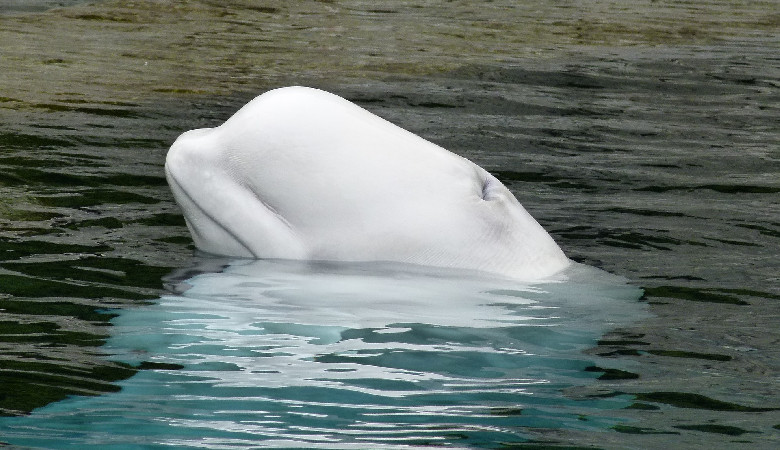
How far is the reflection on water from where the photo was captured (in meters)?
2.95

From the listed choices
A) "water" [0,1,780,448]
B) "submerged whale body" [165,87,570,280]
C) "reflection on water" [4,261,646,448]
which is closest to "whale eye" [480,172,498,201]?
"submerged whale body" [165,87,570,280]

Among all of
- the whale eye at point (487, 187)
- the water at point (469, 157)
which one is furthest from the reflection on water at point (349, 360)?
the whale eye at point (487, 187)

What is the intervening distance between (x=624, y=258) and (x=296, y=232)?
58.9 inches

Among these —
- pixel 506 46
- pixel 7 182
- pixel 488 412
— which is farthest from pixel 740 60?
pixel 488 412

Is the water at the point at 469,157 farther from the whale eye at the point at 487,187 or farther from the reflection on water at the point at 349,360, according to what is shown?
the whale eye at the point at 487,187

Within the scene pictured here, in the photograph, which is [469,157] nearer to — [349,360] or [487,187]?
[487,187]

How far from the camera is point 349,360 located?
3.41m

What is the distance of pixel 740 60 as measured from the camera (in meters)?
10.7

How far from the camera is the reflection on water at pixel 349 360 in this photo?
2.95 metres

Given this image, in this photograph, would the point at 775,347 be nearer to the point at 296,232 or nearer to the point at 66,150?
the point at 296,232

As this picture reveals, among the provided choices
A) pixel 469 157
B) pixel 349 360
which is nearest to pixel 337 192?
pixel 349 360

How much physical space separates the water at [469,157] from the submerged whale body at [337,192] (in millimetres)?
198

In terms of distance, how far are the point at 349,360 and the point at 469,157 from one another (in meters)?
3.49

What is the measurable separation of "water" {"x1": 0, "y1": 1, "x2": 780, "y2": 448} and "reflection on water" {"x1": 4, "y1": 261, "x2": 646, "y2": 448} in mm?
12
